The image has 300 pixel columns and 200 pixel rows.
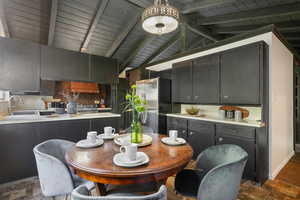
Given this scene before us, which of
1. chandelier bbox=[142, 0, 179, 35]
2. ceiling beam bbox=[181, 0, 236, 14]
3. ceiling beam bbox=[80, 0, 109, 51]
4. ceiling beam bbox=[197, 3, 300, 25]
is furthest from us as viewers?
ceiling beam bbox=[80, 0, 109, 51]

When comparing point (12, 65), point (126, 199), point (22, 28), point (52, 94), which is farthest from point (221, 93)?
point (22, 28)

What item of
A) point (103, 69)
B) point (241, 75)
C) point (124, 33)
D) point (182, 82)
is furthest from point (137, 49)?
point (241, 75)

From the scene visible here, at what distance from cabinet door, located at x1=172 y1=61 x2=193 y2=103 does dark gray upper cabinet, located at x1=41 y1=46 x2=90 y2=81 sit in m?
2.06

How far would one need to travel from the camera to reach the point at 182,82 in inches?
139

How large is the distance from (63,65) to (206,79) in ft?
9.53

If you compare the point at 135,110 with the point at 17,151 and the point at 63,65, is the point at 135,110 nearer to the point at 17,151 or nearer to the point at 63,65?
the point at 17,151

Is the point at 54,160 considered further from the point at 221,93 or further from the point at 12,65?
the point at 221,93

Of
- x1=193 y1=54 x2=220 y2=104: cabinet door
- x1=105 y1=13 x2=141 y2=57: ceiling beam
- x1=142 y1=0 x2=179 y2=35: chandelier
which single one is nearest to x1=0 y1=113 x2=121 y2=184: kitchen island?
x1=142 y1=0 x2=179 y2=35: chandelier

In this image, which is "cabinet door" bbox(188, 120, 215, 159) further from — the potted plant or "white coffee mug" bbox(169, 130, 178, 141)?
the potted plant

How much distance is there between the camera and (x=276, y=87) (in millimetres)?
2416

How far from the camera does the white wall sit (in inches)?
90.0

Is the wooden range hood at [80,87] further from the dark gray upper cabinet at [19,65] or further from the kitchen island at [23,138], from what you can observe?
the kitchen island at [23,138]

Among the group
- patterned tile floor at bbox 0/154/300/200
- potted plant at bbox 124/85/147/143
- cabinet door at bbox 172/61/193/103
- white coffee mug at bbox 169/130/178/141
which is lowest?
patterned tile floor at bbox 0/154/300/200

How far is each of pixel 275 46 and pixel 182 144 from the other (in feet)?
7.60
